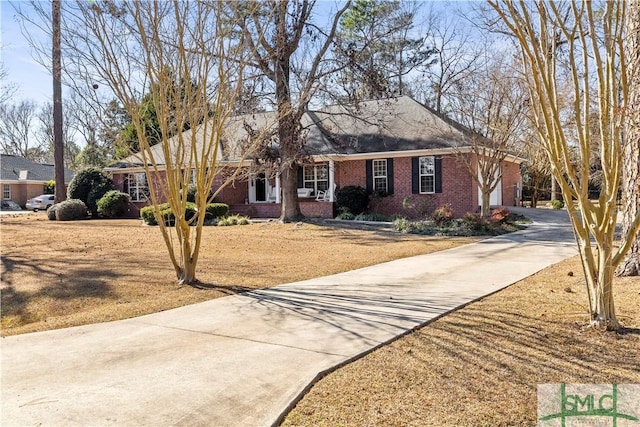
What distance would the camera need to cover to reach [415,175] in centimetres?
2144

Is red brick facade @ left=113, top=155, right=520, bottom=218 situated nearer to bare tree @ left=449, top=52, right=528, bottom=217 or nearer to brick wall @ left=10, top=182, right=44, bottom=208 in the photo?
bare tree @ left=449, top=52, right=528, bottom=217

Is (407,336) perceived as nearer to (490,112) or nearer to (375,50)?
(490,112)

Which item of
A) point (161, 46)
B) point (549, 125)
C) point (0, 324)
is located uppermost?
point (161, 46)

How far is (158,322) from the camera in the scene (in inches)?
232

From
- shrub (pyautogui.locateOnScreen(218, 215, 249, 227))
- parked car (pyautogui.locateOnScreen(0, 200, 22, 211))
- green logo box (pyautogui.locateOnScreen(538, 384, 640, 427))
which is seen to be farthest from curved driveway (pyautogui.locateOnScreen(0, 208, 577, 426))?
parked car (pyautogui.locateOnScreen(0, 200, 22, 211))

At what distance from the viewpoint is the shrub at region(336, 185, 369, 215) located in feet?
72.2

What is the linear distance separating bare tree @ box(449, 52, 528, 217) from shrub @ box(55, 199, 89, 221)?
1786 centimetres

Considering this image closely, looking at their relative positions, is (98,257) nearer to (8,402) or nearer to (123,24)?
(123,24)

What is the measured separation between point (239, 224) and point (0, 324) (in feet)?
47.0

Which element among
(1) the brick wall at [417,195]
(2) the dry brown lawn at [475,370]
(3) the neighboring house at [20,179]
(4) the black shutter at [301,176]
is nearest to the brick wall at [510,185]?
(1) the brick wall at [417,195]

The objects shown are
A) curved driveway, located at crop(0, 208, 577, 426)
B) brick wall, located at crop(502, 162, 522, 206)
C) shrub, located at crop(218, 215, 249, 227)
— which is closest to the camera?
curved driveway, located at crop(0, 208, 577, 426)

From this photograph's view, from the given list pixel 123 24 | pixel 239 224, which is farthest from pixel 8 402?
pixel 239 224

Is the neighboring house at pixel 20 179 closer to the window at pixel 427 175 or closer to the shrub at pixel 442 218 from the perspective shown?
the window at pixel 427 175

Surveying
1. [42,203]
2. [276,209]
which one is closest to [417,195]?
[276,209]
